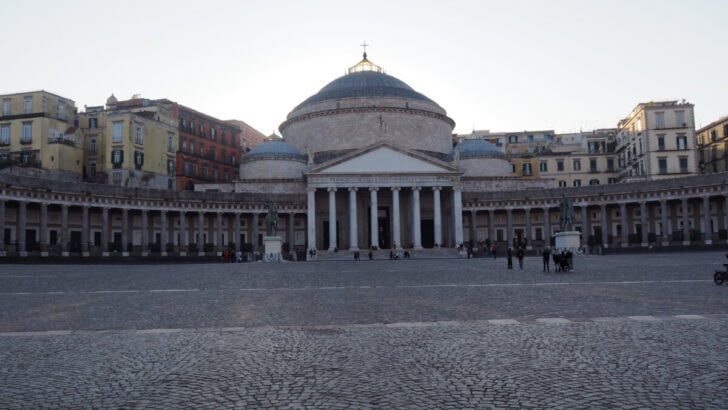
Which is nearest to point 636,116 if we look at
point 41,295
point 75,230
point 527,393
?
point 75,230

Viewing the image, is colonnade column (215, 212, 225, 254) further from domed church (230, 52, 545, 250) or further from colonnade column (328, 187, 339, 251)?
colonnade column (328, 187, 339, 251)

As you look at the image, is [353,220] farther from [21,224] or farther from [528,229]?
[21,224]

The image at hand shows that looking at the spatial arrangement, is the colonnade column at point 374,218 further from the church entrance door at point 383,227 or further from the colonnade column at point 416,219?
the church entrance door at point 383,227

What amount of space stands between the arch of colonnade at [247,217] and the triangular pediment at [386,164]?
7052 millimetres

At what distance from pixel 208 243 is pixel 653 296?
58.3 m

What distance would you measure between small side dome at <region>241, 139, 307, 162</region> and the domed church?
0.12 meters

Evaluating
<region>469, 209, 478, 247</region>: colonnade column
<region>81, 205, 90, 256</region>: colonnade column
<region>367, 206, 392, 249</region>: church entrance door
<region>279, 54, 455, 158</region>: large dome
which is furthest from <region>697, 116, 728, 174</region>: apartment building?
<region>81, 205, 90, 256</region>: colonnade column

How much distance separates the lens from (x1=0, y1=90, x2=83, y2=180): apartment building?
215 ft

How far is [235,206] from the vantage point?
69188mm

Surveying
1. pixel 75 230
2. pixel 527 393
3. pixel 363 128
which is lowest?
pixel 527 393

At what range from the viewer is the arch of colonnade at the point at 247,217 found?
5444 centimetres

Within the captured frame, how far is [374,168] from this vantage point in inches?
2645

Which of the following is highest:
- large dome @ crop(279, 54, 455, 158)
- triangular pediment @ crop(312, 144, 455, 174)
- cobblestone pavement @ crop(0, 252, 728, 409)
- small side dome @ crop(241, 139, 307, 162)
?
large dome @ crop(279, 54, 455, 158)

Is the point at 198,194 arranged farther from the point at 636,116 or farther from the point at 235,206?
the point at 636,116
